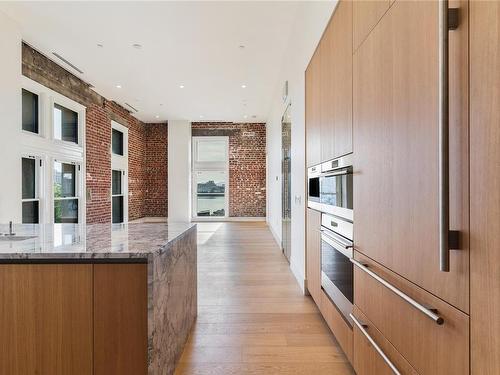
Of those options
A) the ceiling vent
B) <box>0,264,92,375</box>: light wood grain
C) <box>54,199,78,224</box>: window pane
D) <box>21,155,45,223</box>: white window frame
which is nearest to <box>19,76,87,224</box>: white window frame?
<box>21,155,45,223</box>: white window frame

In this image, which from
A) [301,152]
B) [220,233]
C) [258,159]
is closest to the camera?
[301,152]

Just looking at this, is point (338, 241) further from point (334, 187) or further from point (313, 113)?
point (313, 113)

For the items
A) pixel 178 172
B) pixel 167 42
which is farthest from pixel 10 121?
pixel 178 172

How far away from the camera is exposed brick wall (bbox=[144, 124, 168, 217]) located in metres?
10.4

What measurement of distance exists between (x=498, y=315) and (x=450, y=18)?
0.80 m

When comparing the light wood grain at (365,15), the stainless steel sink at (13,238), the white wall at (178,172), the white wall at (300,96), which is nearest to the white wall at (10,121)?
the stainless steel sink at (13,238)

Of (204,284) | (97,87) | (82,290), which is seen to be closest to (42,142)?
(97,87)

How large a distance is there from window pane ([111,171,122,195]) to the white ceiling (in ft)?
7.47

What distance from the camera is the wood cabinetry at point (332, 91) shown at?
6.13ft

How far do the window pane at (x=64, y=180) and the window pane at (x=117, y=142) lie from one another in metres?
2.28

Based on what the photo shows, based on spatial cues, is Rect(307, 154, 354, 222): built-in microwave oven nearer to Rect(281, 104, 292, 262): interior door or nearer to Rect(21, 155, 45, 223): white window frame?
Rect(281, 104, 292, 262): interior door

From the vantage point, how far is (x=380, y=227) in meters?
1.42

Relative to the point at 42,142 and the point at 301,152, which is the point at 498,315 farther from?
the point at 42,142

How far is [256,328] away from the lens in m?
2.53
